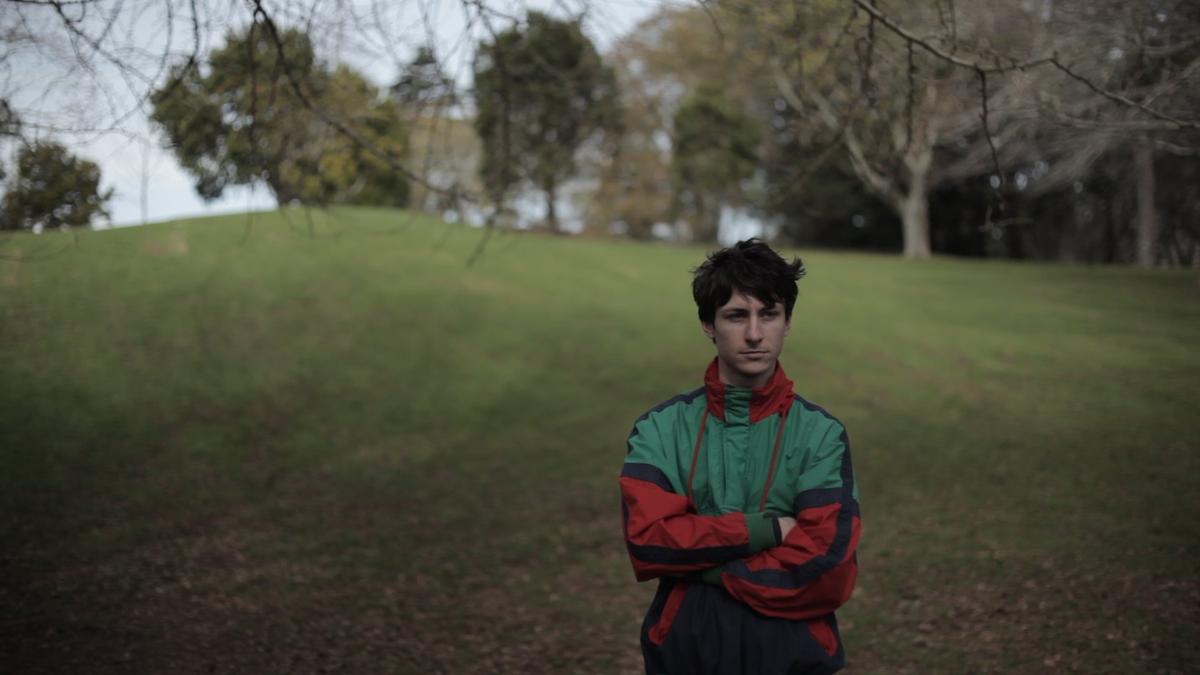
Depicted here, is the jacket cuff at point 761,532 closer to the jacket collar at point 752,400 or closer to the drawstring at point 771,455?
the drawstring at point 771,455

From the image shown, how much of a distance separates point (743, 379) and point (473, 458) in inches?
303

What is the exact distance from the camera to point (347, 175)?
289 inches

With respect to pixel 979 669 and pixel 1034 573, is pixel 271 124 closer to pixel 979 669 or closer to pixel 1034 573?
pixel 979 669

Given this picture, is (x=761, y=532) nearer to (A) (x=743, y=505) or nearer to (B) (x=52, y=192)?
(A) (x=743, y=505)

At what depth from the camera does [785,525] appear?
224 centimetres

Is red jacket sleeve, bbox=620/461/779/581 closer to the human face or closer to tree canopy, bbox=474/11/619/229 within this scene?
the human face

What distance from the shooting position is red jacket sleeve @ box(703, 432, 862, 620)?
216 centimetres

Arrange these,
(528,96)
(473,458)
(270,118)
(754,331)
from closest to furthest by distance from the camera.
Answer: (754,331) → (270,118) → (473,458) → (528,96)

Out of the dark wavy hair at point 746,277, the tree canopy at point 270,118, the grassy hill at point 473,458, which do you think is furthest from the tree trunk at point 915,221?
the dark wavy hair at point 746,277

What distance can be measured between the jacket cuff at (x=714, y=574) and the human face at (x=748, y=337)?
1.56 ft

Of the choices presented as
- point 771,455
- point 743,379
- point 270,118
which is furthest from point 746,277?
point 270,118

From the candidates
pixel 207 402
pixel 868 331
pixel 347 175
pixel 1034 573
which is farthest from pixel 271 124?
pixel 868 331

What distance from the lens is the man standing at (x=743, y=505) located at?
7.17ft

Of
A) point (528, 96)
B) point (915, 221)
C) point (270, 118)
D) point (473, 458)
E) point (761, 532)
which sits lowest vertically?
point (473, 458)
